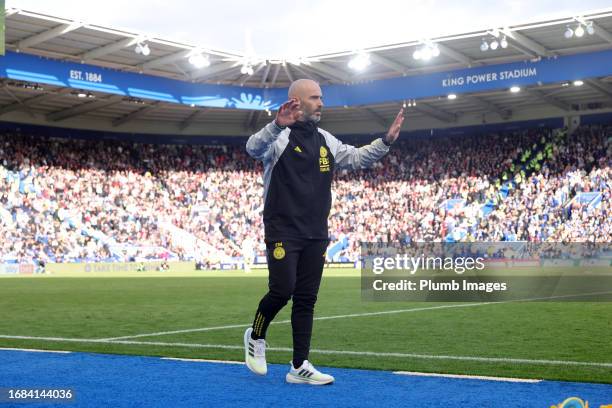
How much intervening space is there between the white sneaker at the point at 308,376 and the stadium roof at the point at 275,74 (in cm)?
2640

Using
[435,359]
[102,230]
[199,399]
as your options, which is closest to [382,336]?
[435,359]

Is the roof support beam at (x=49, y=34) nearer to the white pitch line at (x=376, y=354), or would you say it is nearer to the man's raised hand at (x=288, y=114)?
the white pitch line at (x=376, y=354)

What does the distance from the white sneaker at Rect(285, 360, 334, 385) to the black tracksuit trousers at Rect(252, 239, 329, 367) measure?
7 centimetres

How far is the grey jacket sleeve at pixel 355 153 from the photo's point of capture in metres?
5.70

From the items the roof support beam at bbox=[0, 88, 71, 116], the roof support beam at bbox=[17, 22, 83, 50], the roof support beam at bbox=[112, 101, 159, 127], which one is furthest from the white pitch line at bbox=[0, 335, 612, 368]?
the roof support beam at bbox=[112, 101, 159, 127]

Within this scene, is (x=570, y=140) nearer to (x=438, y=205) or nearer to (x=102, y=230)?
(x=438, y=205)

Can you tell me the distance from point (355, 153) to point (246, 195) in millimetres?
39119

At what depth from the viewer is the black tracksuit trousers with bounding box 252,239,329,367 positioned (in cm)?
536

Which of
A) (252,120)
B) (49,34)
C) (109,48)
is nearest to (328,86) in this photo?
(252,120)

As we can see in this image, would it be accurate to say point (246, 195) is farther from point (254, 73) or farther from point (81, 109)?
point (81, 109)

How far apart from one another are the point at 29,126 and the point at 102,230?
25.1ft

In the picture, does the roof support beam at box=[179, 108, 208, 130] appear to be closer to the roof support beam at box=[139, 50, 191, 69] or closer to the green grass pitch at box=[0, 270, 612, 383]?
the roof support beam at box=[139, 50, 191, 69]

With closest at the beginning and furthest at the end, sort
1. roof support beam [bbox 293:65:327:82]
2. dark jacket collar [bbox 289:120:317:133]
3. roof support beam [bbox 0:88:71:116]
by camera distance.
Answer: dark jacket collar [bbox 289:120:317:133] → roof support beam [bbox 293:65:327:82] → roof support beam [bbox 0:88:71:116]

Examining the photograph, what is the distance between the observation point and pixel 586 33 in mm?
30859
